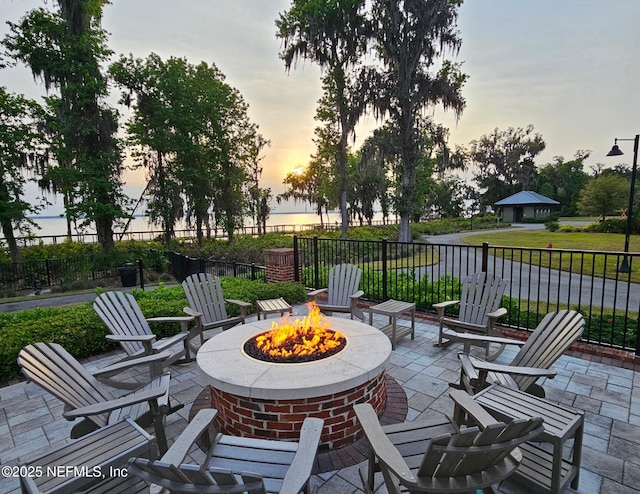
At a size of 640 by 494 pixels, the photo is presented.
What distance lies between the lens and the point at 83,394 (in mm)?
2244

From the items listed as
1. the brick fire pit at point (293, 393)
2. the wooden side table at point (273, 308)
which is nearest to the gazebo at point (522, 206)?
the wooden side table at point (273, 308)

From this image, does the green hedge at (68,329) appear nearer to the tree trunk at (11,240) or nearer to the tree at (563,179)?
the tree trunk at (11,240)

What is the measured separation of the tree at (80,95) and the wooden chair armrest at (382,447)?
13623mm

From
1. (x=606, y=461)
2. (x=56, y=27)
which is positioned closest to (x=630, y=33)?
(x=606, y=461)

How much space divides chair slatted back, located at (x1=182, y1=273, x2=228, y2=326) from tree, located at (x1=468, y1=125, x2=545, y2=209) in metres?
45.4

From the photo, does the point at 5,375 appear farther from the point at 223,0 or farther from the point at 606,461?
the point at 223,0

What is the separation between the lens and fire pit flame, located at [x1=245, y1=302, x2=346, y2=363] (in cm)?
280

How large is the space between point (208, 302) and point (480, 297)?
3.66 metres

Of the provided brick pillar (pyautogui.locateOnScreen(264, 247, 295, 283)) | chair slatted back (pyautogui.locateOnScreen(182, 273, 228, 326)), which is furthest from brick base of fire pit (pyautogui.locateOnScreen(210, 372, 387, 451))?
brick pillar (pyautogui.locateOnScreen(264, 247, 295, 283))

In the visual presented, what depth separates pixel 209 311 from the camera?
4.46 metres

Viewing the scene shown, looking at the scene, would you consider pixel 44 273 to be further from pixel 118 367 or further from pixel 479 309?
pixel 479 309

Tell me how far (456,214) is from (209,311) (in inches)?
1677

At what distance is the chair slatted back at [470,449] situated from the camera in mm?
1289

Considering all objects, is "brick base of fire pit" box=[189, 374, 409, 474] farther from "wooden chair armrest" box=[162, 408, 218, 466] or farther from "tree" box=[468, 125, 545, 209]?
"tree" box=[468, 125, 545, 209]
